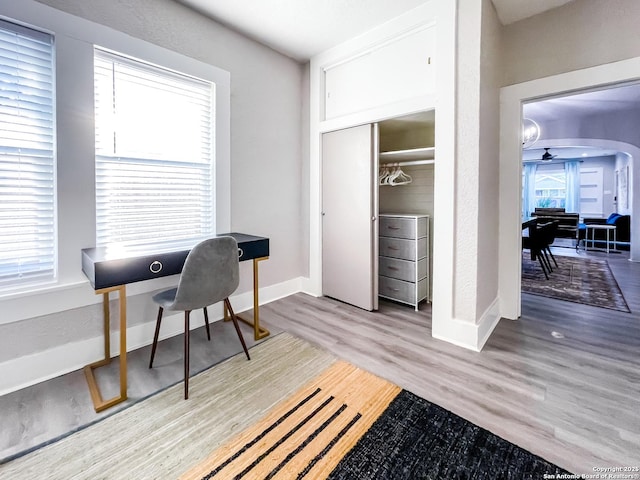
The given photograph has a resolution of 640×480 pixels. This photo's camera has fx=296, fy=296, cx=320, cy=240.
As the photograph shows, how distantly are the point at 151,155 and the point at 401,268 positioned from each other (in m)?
2.51

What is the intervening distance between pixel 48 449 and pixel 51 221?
132 centimetres

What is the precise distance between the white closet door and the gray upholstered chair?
143 cm

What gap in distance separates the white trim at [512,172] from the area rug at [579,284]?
43.0 inches

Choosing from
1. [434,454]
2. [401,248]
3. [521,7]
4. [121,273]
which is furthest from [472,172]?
[121,273]

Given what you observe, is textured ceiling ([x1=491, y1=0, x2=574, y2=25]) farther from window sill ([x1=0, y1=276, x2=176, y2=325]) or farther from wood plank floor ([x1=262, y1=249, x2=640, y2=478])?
window sill ([x1=0, y1=276, x2=176, y2=325])

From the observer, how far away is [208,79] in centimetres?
259

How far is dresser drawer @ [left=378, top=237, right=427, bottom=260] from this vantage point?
9.90ft

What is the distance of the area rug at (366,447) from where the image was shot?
4.03 feet

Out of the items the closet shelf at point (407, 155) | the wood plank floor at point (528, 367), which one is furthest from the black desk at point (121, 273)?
the closet shelf at point (407, 155)

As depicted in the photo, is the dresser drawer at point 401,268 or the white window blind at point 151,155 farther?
the dresser drawer at point 401,268

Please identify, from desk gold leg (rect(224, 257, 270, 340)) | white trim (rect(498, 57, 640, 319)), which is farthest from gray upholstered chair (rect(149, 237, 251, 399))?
white trim (rect(498, 57, 640, 319))

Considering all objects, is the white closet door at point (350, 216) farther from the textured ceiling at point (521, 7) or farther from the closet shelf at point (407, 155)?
the textured ceiling at point (521, 7)

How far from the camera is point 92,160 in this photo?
2.02 m

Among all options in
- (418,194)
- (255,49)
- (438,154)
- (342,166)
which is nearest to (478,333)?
(438,154)
